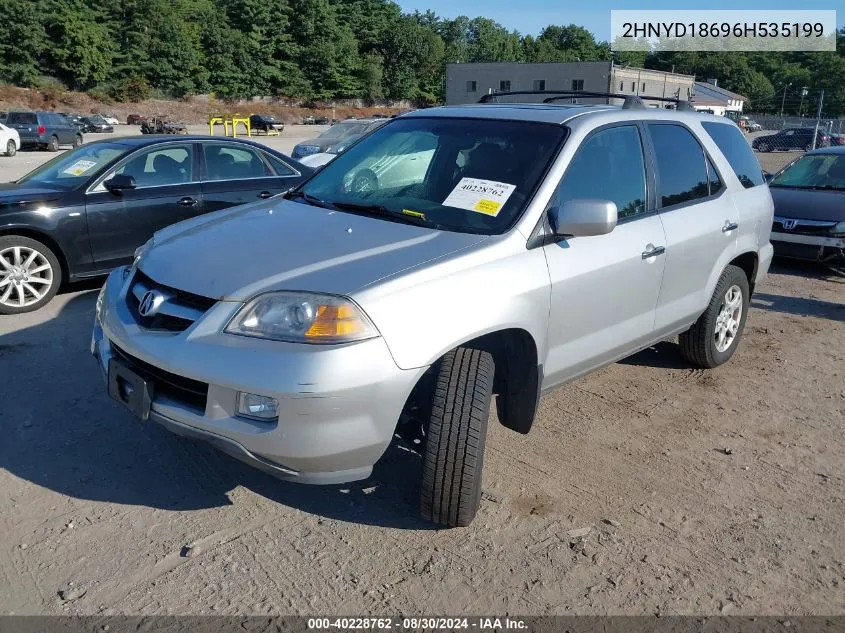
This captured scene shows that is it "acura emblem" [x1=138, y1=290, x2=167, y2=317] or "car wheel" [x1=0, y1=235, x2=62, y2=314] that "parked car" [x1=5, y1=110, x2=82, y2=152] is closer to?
"car wheel" [x1=0, y1=235, x2=62, y2=314]

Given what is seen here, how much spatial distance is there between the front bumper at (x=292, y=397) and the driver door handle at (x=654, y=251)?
1.73 metres

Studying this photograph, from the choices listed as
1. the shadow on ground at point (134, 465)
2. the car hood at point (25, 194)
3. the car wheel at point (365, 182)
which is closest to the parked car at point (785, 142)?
the car hood at point (25, 194)

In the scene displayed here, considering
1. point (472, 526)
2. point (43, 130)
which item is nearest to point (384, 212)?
point (472, 526)

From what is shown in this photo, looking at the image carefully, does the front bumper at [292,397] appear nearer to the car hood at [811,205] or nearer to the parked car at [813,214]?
the parked car at [813,214]

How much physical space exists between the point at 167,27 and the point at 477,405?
90.1 meters

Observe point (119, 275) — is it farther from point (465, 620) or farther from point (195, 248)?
point (465, 620)

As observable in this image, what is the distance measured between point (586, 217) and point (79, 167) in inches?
211

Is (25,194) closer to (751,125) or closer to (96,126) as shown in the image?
(96,126)

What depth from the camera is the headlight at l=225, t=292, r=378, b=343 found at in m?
2.75

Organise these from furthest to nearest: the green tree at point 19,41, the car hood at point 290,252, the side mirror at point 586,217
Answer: the green tree at point 19,41, the side mirror at point 586,217, the car hood at point 290,252

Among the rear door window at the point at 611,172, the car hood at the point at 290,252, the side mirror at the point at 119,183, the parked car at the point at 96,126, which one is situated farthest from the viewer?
the parked car at the point at 96,126

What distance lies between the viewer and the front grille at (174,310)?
9.69 ft

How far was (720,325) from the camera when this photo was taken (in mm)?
5176

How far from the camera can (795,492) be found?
3.64m
